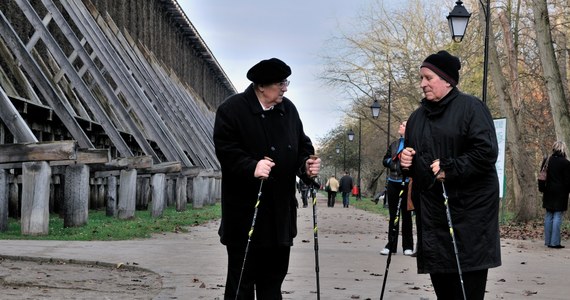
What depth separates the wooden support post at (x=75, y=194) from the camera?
54.3ft

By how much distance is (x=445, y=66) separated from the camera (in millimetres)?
5969

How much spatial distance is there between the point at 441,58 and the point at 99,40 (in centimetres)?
2168

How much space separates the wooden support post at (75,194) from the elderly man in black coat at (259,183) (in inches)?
428

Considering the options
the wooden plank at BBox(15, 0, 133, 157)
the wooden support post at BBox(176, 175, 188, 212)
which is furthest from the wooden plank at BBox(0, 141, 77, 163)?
the wooden support post at BBox(176, 175, 188, 212)

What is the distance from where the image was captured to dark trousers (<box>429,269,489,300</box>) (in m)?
5.78

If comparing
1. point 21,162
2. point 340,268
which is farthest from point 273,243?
point 21,162

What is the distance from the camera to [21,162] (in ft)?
48.1

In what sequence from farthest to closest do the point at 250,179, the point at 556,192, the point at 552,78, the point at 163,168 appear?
the point at 163,168 < the point at 552,78 < the point at 556,192 < the point at 250,179

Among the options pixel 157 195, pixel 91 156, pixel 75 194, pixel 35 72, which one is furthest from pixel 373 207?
pixel 91 156

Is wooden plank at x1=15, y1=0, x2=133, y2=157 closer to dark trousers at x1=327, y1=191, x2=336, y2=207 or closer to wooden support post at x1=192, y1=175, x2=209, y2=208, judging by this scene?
wooden support post at x1=192, y1=175, x2=209, y2=208

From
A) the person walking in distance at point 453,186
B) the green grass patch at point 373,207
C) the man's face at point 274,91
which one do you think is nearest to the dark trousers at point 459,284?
the person walking in distance at point 453,186

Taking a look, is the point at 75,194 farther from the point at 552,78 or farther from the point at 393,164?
the point at 552,78

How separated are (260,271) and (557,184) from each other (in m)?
11.9

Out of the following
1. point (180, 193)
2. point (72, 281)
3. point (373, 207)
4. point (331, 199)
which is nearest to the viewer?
point (72, 281)
